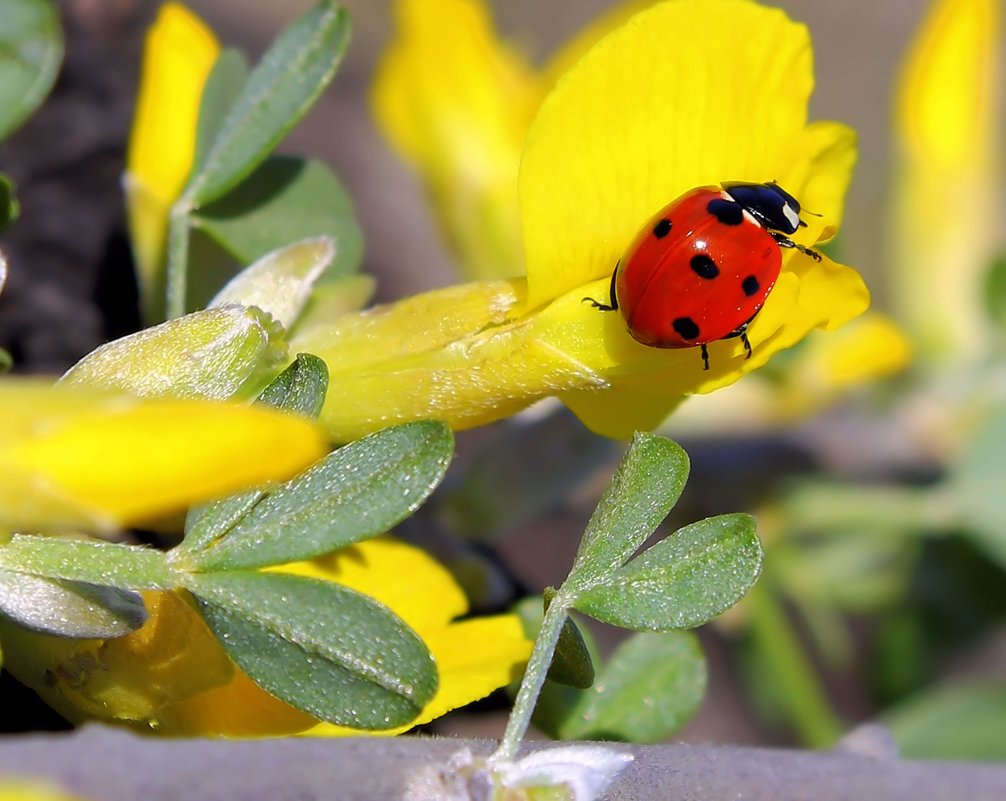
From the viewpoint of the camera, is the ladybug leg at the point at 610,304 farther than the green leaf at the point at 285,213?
No

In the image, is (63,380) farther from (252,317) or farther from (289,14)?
(289,14)

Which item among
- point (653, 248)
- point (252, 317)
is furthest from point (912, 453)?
point (252, 317)

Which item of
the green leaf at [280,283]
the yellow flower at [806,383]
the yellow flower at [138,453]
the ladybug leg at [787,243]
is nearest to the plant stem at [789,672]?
the yellow flower at [806,383]

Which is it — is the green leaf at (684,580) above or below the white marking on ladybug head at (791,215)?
below

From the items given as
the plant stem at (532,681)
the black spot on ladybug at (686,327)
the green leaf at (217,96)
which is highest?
the green leaf at (217,96)

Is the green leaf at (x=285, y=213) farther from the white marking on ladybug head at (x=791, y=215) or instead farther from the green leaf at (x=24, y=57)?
the white marking on ladybug head at (x=791, y=215)

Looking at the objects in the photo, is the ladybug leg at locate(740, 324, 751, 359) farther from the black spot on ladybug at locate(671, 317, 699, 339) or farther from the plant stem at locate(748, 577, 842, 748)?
the plant stem at locate(748, 577, 842, 748)
